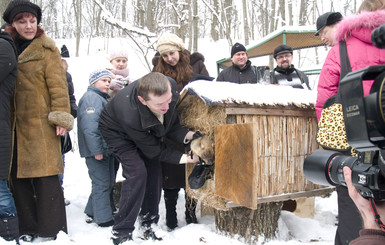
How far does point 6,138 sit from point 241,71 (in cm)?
289

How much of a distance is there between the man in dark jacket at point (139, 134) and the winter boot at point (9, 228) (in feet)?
2.48

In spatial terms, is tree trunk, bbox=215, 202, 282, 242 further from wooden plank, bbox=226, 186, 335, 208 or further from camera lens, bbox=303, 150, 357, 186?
camera lens, bbox=303, 150, 357, 186

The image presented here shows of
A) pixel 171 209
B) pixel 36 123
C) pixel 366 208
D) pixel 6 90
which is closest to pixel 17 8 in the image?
pixel 6 90

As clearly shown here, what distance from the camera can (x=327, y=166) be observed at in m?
1.44

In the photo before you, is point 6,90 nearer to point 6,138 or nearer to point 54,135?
point 6,138

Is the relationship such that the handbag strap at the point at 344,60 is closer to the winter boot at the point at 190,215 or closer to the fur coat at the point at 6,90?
the winter boot at the point at 190,215

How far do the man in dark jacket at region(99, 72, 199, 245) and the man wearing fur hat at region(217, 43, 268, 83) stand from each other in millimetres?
1468

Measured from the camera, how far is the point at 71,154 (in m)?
7.29

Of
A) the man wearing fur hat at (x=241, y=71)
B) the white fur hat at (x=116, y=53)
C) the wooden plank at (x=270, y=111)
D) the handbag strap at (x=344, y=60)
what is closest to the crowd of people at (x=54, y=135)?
the handbag strap at (x=344, y=60)

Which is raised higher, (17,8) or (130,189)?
(17,8)

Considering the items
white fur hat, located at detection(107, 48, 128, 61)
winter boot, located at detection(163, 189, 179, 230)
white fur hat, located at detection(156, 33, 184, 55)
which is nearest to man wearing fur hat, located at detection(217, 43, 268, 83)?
white fur hat, located at detection(156, 33, 184, 55)

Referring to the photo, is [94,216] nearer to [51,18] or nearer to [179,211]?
[179,211]

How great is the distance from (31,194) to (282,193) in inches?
88.3

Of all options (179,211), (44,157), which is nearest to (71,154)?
(179,211)
